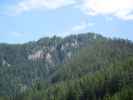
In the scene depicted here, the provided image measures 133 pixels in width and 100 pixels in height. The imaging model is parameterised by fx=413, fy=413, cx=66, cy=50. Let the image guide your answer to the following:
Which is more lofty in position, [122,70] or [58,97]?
[122,70]

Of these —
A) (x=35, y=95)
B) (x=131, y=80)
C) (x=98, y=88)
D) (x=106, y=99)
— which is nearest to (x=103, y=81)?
(x=98, y=88)

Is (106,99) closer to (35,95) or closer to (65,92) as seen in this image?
(65,92)

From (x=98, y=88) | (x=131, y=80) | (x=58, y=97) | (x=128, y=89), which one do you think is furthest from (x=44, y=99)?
(x=128, y=89)

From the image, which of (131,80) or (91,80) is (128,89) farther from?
(91,80)

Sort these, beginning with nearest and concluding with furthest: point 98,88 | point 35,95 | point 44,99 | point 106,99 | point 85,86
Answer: point 106,99 → point 98,88 → point 85,86 → point 44,99 → point 35,95

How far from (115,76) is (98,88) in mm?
7842

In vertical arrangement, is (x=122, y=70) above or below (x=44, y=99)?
above

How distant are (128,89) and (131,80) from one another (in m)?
16.2

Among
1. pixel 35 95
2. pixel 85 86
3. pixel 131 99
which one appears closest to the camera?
pixel 131 99

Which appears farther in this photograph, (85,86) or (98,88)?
(85,86)

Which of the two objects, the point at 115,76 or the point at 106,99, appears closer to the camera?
the point at 106,99

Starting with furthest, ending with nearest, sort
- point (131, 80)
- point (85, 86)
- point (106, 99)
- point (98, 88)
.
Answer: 1. point (85, 86)
2. point (98, 88)
3. point (131, 80)
4. point (106, 99)

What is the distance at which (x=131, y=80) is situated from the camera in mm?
137875

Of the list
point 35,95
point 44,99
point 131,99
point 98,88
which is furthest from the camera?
point 35,95
